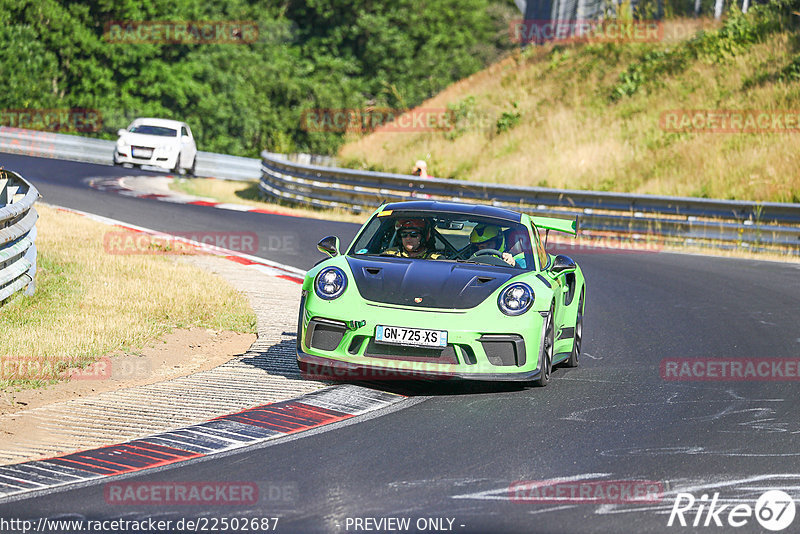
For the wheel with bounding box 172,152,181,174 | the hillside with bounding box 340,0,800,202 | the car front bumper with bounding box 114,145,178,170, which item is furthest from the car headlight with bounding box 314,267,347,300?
the wheel with bounding box 172,152,181,174

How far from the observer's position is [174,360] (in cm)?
902

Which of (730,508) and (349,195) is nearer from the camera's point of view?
(730,508)

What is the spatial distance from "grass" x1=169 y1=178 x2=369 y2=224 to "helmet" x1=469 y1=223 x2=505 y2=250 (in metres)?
13.8

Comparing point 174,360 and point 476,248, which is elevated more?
point 476,248

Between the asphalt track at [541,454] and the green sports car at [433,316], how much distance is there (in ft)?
0.95

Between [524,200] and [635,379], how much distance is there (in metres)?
14.4

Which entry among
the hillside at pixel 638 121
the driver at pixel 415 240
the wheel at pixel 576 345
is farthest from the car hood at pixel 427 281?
the hillside at pixel 638 121

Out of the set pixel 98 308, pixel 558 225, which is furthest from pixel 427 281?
pixel 98 308

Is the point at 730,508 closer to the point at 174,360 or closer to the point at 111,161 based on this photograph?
the point at 174,360

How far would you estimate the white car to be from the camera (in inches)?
1228

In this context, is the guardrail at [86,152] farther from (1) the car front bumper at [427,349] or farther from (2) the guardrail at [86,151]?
(1) the car front bumper at [427,349]

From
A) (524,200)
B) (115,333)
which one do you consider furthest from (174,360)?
(524,200)

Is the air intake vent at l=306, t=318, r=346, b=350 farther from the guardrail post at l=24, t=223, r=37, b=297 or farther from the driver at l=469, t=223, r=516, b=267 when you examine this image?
the guardrail post at l=24, t=223, r=37, b=297

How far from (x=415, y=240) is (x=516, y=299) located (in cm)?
143
